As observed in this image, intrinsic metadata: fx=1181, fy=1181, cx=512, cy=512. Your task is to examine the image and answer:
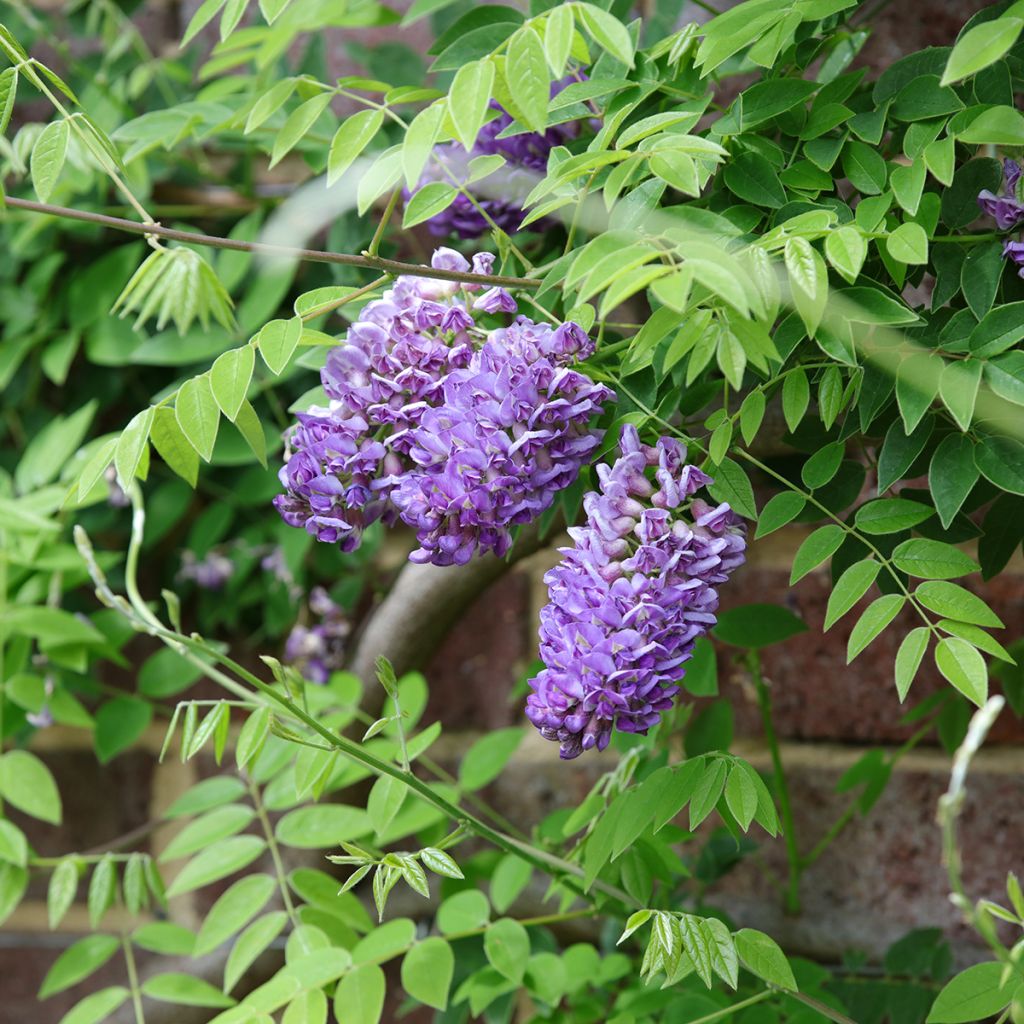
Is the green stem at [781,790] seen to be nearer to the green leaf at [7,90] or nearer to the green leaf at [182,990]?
the green leaf at [182,990]

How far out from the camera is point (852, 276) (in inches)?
13.1

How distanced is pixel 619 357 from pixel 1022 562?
0.33 meters

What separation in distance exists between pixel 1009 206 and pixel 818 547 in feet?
0.43

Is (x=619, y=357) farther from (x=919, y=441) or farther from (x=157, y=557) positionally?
(x=157, y=557)

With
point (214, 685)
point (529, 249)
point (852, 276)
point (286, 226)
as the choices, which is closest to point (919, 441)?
point (852, 276)

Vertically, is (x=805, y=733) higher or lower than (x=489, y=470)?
lower

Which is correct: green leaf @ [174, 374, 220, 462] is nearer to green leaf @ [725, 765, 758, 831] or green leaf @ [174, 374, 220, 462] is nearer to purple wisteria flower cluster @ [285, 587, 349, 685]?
green leaf @ [725, 765, 758, 831]

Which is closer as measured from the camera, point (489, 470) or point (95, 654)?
point (489, 470)

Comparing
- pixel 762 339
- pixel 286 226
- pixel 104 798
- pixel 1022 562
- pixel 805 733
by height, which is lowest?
pixel 104 798

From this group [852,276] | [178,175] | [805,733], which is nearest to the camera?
[852,276]

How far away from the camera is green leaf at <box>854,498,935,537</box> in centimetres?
41

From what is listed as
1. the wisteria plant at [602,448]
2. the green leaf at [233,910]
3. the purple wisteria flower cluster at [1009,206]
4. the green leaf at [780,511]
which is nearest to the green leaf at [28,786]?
the wisteria plant at [602,448]

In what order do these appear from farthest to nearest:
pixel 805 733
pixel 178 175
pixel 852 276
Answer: pixel 178 175, pixel 805 733, pixel 852 276

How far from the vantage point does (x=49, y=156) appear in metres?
0.40
